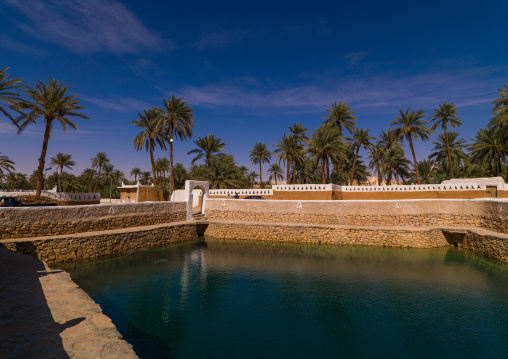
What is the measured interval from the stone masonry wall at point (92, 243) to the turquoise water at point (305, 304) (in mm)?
988

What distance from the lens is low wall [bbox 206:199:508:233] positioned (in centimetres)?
1966

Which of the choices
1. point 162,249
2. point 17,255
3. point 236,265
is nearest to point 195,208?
point 162,249

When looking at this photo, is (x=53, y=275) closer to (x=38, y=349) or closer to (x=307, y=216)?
(x=38, y=349)

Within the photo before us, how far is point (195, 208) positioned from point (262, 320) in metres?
24.9

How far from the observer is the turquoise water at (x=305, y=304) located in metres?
8.05

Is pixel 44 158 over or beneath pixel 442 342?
over

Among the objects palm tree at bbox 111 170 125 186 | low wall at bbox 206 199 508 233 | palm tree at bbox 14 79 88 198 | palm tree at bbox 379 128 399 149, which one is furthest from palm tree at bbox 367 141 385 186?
palm tree at bbox 111 170 125 186

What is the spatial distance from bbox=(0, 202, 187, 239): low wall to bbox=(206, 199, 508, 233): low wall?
256 inches

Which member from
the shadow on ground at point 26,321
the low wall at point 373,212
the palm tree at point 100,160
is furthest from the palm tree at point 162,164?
the shadow on ground at point 26,321

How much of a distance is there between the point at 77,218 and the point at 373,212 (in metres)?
23.1

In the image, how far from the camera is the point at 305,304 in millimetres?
10969

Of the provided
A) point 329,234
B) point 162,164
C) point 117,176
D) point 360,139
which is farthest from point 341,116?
point 117,176

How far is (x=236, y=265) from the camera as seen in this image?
16812 mm

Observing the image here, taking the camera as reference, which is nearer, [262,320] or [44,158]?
[262,320]
